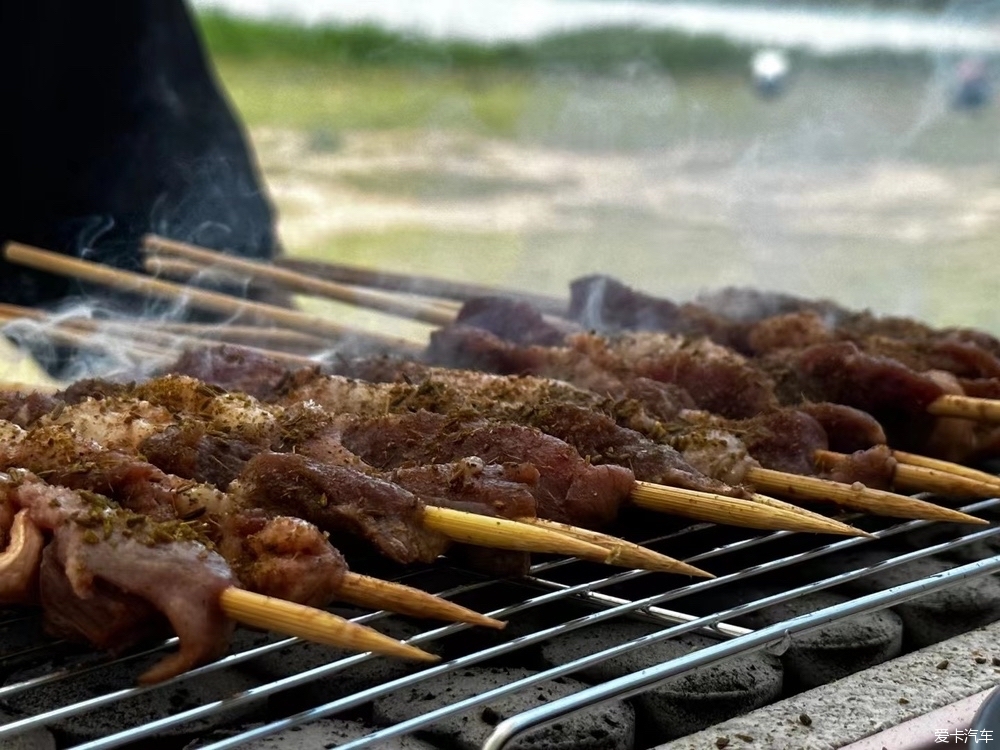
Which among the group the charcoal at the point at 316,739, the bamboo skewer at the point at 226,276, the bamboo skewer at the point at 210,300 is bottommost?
the charcoal at the point at 316,739

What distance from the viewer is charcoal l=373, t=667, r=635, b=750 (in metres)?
2.82

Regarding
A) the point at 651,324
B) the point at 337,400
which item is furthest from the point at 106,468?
the point at 651,324

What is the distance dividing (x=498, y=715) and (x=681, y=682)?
505 mm

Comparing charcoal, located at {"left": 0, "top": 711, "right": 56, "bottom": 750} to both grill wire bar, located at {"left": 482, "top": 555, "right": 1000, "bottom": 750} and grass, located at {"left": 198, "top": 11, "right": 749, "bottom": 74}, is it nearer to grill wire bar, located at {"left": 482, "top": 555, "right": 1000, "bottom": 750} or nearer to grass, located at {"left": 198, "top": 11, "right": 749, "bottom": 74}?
grill wire bar, located at {"left": 482, "top": 555, "right": 1000, "bottom": 750}

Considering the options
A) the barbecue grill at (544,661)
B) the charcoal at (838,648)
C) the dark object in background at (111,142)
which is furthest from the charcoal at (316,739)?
the dark object in background at (111,142)

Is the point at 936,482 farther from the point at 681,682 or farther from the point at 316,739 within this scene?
the point at 316,739

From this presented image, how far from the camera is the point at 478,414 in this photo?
3578 mm

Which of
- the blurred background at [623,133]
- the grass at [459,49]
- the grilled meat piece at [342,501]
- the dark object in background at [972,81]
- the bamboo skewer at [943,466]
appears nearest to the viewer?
the grilled meat piece at [342,501]

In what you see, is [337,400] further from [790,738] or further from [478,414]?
[790,738]

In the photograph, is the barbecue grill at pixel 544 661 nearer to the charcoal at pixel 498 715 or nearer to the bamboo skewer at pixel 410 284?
the charcoal at pixel 498 715

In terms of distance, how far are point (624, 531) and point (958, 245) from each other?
635 inches

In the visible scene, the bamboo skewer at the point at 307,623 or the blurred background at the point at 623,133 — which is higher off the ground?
the blurred background at the point at 623,133

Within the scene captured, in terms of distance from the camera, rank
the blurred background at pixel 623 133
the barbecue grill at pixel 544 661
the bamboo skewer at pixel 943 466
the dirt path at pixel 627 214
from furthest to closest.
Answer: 1. the blurred background at pixel 623 133
2. the dirt path at pixel 627 214
3. the bamboo skewer at pixel 943 466
4. the barbecue grill at pixel 544 661

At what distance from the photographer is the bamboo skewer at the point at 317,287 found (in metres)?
5.70
